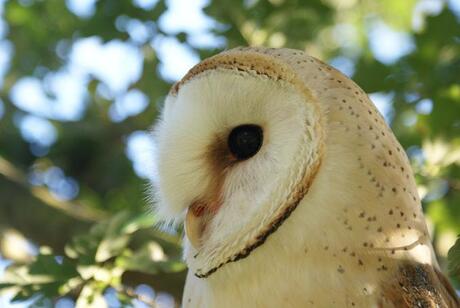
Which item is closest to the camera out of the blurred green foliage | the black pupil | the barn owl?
the barn owl

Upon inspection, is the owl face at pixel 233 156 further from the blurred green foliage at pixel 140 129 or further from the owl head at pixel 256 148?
the blurred green foliage at pixel 140 129

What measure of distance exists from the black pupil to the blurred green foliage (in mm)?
565

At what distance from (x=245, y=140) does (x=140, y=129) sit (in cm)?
256

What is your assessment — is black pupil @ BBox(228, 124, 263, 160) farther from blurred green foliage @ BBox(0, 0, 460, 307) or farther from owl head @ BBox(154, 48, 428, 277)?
blurred green foliage @ BBox(0, 0, 460, 307)

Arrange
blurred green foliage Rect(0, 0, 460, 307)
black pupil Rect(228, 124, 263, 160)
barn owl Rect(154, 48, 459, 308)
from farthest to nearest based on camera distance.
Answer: blurred green foliage Rect(0, 0, 460, 307)
black pupil Rect(228, 124, 263, 160)
barn owl Rect(154, 48, 459, 308)

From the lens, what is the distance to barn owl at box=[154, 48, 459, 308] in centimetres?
190

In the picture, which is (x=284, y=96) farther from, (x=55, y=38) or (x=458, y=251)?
(x=55, y=38)

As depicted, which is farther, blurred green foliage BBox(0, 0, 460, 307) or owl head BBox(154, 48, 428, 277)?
blurred green foliage BBox(0, 0, 460, 307)

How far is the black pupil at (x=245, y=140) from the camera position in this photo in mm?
2076

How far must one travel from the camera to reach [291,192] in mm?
1912

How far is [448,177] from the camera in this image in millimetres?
3016

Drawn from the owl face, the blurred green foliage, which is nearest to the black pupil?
the owl face

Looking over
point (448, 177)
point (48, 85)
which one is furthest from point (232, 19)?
point (48, 85)

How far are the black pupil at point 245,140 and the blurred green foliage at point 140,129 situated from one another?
1.85 feet
